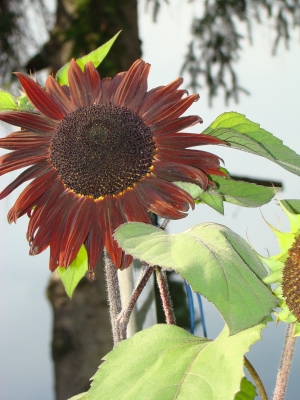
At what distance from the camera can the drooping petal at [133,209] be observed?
14.9 inches

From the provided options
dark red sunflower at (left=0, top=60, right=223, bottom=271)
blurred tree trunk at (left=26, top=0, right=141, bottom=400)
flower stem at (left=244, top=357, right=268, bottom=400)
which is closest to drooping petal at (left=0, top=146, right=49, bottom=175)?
dark red sunflower at (left=0, top=60, right=223, bottom=271)

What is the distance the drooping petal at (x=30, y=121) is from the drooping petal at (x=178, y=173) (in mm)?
90

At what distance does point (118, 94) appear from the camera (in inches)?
15.1

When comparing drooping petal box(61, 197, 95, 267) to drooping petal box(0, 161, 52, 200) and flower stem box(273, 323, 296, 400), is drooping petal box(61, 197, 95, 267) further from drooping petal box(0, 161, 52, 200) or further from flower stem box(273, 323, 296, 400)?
flower stem box(273, 323, 296, 400)

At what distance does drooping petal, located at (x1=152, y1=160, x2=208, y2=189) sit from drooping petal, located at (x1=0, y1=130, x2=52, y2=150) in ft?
0.30

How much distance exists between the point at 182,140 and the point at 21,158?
0.13 meters

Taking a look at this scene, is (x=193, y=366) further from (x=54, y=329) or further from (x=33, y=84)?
(x=54, y=329)

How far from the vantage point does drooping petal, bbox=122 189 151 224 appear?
0.38m

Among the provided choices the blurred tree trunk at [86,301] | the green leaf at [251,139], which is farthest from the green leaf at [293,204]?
the blurred tree trunk at [86,301]

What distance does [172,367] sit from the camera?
33cm

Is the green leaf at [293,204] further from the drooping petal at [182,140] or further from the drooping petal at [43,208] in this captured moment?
the drooping petal at [43,208]

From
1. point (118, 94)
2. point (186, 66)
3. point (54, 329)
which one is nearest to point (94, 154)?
point (118, 94)

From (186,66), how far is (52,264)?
8.41 ft

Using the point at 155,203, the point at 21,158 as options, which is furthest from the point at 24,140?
the point at 155,203
